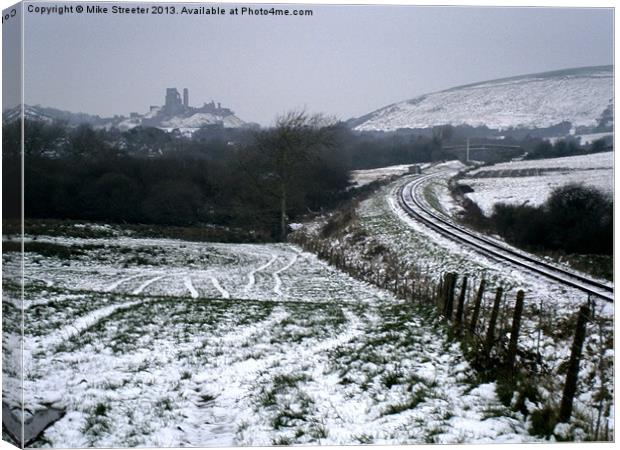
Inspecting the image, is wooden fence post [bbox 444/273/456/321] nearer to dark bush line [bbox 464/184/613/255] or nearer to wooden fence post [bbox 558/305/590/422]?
dark bush line [bbox 464/184/613/255]

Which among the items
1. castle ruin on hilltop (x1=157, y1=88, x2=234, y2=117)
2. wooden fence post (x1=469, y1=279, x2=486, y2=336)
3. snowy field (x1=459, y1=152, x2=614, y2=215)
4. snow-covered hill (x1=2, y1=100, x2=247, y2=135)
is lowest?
wooden fence post (x1=469, y1=279, x2=486, y2=336)

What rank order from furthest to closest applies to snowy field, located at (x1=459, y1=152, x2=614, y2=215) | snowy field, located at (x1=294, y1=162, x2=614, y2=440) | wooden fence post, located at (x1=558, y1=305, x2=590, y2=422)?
snowy field, located at (x1=459, y1=152, x2=614, y2=215) < snowy field, located at (x1=294, y1=162, x2=614, y2=440) < wooden fence post, located at (x1=558, y1=305, x2=590, y2=422)

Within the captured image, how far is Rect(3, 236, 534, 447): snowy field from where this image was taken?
5.78m

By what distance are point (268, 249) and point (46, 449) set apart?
4.37 metres

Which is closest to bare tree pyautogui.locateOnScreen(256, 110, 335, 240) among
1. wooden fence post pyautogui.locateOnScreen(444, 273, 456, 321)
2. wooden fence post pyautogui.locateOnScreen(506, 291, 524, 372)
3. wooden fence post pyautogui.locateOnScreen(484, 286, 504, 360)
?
wooden fence post pyautogui.locateOnScreen(444, 273, 456, 321)

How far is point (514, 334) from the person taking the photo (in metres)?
6.39

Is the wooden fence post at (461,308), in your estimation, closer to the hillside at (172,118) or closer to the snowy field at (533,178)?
the snowy field at (533,178)

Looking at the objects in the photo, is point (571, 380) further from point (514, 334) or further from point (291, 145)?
point (291, 145)

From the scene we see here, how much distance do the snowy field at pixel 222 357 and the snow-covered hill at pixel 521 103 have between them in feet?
8.99

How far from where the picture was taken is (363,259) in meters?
9.73

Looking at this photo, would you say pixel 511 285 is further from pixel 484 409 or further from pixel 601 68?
pixel 601 68

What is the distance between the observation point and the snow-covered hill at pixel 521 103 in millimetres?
6977

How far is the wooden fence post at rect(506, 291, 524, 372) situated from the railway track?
1.83 ft

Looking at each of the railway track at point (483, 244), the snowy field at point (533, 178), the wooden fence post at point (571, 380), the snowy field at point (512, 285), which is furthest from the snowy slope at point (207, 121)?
the wooden fence post at point (571, 380)
